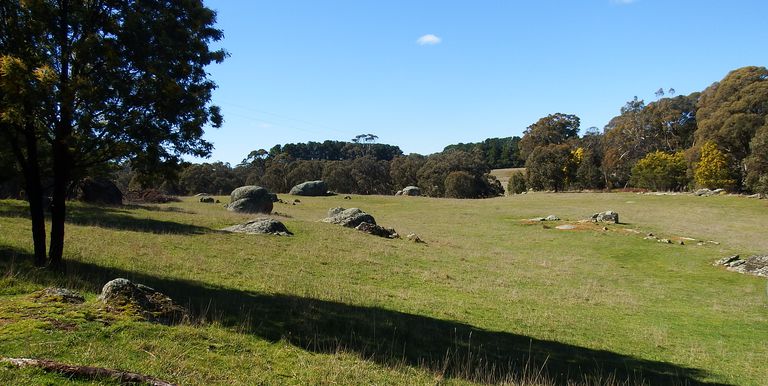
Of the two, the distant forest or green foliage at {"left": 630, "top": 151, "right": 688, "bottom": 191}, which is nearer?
the distant forest

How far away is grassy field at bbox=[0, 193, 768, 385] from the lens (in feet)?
22.7

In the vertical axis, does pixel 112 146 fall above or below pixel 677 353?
above

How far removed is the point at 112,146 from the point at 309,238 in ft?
54.0

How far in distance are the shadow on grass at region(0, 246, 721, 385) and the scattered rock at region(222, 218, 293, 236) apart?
49.3ft

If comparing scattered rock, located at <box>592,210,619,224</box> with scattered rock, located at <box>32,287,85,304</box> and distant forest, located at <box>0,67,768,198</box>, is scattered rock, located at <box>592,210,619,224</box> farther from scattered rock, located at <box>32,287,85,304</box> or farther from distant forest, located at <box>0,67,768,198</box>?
scattered rock, located at <box>32,287,85,304</box>

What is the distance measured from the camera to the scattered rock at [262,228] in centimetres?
2873

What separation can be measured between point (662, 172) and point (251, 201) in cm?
7047

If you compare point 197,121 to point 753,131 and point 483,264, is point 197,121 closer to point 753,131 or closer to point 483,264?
point 483,264

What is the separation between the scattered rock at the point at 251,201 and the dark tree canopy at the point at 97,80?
33.7 metres

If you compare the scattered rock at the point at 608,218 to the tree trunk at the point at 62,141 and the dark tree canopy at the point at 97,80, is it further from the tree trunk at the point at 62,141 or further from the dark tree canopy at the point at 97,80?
the tree trunk at the point at 62,141

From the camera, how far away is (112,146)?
12.6 metres

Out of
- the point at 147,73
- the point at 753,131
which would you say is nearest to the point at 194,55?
the point at 147,73

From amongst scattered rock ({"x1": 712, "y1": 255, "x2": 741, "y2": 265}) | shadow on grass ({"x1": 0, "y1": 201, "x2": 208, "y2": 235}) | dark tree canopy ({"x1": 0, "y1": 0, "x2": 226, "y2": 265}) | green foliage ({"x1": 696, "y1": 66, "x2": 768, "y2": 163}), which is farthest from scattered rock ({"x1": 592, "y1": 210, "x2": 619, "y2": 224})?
dark tree canopy ({"x1": 0, "y1": 0, "x2": 226, "y2": 265})

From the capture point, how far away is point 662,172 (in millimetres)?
84438
